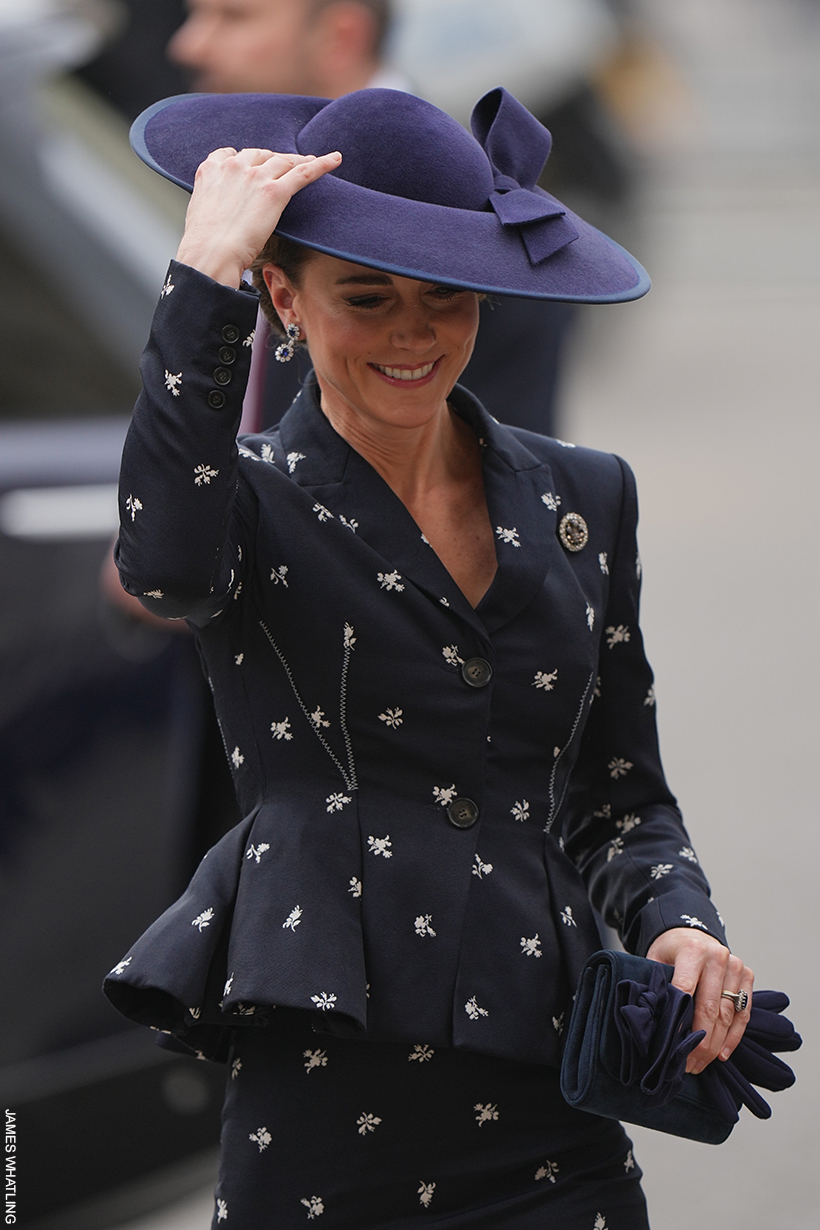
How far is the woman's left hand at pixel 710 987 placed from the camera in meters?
1.76

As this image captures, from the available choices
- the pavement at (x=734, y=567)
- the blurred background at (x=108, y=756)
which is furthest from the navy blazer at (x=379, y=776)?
the pavement at (x=734, y=567)

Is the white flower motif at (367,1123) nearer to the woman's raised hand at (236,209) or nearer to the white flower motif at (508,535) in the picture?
the white flower motif at (508,535)

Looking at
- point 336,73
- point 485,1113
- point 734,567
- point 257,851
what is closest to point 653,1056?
point 485,1113

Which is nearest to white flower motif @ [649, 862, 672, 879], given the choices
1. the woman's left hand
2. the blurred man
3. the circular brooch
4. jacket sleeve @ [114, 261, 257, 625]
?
the woman's left hand

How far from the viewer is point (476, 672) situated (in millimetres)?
1827

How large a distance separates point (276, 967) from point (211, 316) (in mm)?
609

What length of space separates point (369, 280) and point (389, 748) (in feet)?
1.50

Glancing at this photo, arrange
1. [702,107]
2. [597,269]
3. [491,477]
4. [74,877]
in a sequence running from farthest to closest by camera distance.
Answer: [702,107]
[74,877]
[491,477]
[597,269]

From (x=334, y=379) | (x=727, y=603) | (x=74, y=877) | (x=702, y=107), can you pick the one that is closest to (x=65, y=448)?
(x=74, y=877)

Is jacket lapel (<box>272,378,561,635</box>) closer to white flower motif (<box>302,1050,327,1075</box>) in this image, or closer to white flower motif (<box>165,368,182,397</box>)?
white flower motif (<box>165,368,182,397</box>)

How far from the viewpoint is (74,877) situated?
3070 millimetres

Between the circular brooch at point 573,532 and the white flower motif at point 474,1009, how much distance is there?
487 millimetres

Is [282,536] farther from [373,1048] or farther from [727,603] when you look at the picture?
[727,603]

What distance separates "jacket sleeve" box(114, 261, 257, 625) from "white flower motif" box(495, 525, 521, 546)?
0.34 meters
